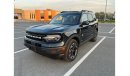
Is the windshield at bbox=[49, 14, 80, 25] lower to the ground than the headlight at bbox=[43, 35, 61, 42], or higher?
higher

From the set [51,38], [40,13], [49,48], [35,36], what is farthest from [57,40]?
[40,13]

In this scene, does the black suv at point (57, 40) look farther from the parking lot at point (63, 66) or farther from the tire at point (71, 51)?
the parking lot at point (63, 66)

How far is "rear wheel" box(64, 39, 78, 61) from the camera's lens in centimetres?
428

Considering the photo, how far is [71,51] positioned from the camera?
455 cm

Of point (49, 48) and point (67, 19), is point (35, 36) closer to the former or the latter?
point (49, 48)

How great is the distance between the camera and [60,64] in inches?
169

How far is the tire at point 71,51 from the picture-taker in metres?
4.26

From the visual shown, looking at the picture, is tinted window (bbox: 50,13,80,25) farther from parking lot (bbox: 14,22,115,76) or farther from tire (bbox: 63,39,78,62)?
parking lot (bbox: 14,22,115,76)

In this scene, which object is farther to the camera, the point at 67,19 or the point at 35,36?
the point at 67,19

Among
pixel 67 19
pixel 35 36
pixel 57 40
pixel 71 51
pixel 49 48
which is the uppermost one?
pixel 67 19

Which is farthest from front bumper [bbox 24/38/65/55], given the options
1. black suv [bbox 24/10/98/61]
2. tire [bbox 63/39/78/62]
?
tire [bbox 63/39/78/62]
